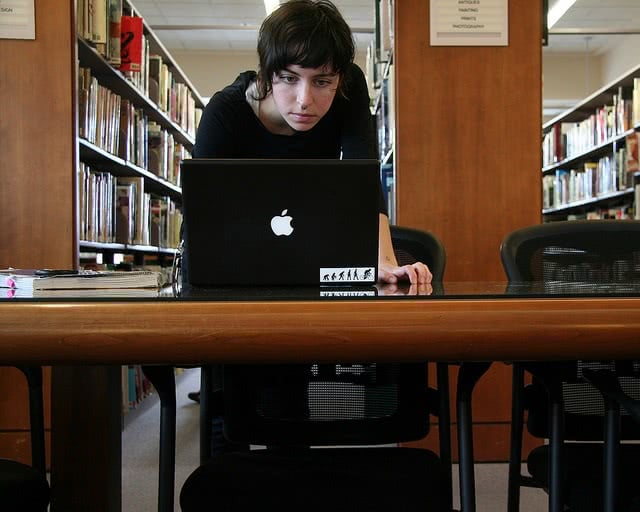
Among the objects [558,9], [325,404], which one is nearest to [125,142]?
[325,404]

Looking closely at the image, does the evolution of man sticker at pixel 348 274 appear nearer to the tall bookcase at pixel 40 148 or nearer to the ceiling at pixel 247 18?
the tall bookcase at pixel 40 148

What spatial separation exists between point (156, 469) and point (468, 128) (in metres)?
1.54

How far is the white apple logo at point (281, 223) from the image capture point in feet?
3.00

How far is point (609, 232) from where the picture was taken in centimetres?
140

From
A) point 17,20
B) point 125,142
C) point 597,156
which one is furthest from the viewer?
point 597,156

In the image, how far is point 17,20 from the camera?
2270 millimetres

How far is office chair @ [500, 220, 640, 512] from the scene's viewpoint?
951mm

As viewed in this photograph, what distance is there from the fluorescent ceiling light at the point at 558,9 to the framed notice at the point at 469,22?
4.46 metres

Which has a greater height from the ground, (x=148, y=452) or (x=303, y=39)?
(x=303, y=39)

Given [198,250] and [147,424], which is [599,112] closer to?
[147,424]

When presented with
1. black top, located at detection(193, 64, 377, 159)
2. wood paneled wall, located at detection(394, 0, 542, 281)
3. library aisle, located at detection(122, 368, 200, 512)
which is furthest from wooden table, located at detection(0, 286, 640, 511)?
wood paneled wall, located at detection(394, 0, 542, 281)

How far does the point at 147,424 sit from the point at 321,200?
2.36 m

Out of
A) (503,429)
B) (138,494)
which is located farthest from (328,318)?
(503,429)

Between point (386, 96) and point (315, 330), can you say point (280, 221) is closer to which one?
point (315, 330)
